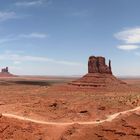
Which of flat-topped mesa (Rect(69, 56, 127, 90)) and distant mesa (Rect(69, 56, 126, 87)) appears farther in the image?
distant mesa (Rect(69, 56, 126, 87))

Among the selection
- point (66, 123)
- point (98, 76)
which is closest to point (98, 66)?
point (98, 76)

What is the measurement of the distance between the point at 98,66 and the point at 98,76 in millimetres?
6528

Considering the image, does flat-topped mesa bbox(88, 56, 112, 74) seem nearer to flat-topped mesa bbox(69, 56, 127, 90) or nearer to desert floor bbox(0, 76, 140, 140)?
flat-topped mesa bbox(69, 56, 127, 90)

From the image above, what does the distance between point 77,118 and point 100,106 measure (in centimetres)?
1055

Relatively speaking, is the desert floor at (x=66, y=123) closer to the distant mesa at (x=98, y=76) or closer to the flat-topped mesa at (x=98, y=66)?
the distant mesa at (x=98, y=76)

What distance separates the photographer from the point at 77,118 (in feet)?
192

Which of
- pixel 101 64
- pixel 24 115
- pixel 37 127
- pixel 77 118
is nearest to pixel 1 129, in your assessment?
pixel 37 127

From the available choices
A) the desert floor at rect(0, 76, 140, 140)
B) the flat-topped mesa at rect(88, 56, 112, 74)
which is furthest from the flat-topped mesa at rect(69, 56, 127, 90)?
the desert floor at rect(0, 76, 140, 140)

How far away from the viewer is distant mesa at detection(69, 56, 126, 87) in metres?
140

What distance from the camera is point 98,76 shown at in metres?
146

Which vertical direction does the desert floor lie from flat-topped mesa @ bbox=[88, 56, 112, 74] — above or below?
below

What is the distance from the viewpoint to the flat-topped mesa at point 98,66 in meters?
150

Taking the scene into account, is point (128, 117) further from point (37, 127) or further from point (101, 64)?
point (101, 64)

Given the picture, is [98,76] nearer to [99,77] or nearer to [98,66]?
[99,77]
